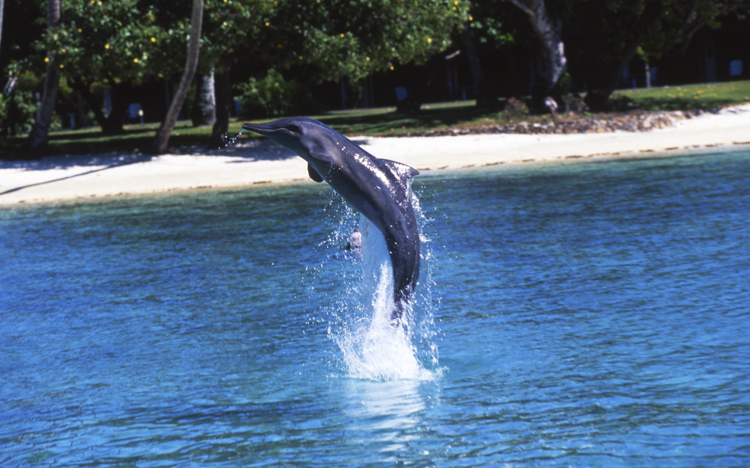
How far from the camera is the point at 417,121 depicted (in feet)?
97.3

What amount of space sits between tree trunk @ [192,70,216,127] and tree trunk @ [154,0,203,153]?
760 cm

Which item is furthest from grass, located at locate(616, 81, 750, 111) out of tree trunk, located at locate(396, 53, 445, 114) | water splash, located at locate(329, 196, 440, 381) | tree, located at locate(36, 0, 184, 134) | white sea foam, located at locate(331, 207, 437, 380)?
white sea foam, located at locate(331, 207, 437, 380)

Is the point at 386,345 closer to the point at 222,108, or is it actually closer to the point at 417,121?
the point at 222,108

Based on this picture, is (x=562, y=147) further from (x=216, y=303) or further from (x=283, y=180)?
(x=216, y=303)

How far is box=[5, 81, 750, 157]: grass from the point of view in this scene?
90.8ft

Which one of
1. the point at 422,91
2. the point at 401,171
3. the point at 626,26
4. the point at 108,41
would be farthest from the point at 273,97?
the point at 401,171

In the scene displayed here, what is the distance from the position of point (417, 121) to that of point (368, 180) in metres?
23.4

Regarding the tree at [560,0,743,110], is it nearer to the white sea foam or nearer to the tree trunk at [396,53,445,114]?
the tree trunk at [396,53,445,114]

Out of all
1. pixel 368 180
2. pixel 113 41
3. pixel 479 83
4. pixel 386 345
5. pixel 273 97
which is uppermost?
pixel 113 41

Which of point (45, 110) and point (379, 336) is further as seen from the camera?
point (45, 110)

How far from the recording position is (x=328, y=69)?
2528cm

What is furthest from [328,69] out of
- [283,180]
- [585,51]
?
[585,51]

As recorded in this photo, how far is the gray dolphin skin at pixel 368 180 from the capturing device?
624 cm

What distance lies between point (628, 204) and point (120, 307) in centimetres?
956
